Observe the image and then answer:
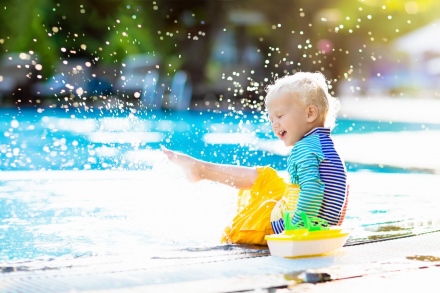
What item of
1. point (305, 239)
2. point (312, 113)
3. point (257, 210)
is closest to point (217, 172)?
point (257, 210)

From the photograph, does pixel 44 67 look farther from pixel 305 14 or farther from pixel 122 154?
Result: pixel 122 154

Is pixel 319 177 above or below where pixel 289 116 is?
below

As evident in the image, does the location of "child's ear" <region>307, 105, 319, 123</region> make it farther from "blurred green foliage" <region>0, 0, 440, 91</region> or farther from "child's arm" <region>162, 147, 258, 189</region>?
"blurred green foliage" <region>0, 0, 440, 91</region>

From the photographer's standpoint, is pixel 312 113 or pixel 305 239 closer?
pixel 305 239

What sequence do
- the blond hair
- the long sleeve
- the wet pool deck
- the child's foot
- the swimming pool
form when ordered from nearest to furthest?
1. the wet pool deck
2. the long sleeve
3. the blond hair
4. the child's foot
5. the swimming pool

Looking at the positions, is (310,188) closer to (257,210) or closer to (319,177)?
(319,177)

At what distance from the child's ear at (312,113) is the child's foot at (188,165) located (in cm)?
61

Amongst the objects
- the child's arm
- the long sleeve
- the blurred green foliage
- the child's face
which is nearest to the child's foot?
the child's arm

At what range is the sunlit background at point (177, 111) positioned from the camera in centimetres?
497

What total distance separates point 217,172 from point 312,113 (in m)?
0.59

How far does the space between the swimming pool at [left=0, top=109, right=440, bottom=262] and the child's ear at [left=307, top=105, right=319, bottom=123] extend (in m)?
0.66

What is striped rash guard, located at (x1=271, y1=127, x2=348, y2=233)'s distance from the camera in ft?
11.0

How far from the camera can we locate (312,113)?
3.50 meters

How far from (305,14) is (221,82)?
3.68 metres
